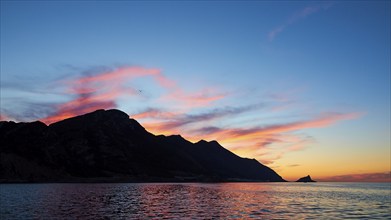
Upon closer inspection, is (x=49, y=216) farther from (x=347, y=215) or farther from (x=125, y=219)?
(x=347, y=215)

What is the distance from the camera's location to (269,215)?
72.1 metres

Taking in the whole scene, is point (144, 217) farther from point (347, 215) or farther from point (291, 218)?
point (347, 215)

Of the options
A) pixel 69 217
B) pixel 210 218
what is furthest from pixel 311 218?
pixel 69 217

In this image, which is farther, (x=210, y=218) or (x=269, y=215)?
(x=269, y=215)

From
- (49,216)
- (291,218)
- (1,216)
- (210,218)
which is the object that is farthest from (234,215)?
(1,216)

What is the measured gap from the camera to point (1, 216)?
65875mm

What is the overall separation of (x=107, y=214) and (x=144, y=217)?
8.79 meters

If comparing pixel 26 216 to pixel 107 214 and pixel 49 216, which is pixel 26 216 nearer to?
pixel 49 216

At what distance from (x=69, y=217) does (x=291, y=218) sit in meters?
40.7

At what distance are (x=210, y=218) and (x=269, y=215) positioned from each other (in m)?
13.1

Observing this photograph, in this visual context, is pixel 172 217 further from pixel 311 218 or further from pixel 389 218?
pixel 389 218

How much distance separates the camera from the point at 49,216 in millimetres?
67375

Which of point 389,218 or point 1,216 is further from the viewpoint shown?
point 389,218

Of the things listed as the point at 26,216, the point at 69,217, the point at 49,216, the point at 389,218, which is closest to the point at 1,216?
the point at 26,216
